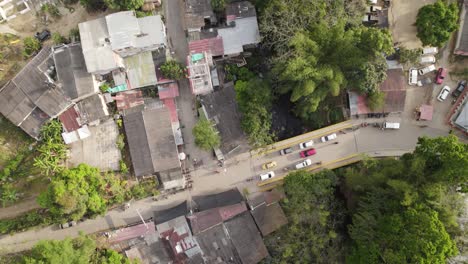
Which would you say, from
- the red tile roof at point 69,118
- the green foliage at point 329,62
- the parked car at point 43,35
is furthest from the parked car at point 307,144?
the parked car at point 43,35

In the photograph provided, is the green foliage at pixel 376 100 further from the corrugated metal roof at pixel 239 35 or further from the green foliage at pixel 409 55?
the corrugated metal roof at pixel 239 35

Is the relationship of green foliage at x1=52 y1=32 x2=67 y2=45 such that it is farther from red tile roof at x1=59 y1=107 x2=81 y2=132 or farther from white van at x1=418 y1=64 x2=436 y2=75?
white van at x1=418 y1=64 x2=436 y2=75

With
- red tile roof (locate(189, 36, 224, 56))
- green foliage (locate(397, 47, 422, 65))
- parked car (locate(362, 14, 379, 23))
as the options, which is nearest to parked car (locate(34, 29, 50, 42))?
red tile roof (locate(189, 36, 224, 56))

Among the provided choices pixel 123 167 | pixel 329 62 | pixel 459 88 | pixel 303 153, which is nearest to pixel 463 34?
pixel 459 88

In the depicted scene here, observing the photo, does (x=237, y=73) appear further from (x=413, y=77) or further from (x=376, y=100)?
(x=413, y=77)

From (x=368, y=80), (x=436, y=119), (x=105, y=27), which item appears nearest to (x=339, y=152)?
(x=368, y=80)

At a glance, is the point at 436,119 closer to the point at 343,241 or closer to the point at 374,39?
the point at 374,39
